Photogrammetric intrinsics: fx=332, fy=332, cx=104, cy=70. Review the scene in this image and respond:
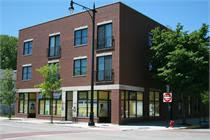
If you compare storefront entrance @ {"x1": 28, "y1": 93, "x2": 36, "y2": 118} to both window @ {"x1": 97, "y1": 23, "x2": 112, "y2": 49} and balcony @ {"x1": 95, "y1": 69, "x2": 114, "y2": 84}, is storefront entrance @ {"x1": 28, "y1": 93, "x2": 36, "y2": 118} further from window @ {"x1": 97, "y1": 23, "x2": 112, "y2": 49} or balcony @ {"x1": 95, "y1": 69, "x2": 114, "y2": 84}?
window @ {"x1": 97, "y1": 23, "x2": 112, "y2": 49}

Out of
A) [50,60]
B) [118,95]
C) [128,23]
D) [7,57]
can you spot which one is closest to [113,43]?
[128,23]

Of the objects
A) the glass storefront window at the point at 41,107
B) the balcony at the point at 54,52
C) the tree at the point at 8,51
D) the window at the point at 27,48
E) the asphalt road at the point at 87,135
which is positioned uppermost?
the tree at the point at 8,51

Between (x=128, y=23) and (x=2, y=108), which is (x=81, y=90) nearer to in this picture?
(x=128, y=23)

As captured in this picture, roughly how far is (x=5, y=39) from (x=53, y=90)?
5074 centimetres

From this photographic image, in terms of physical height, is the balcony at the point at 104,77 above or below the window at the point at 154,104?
above

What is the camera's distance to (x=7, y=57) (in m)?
79.2

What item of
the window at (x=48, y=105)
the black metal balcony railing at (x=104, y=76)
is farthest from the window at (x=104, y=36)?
the window at (x=48, y=105)

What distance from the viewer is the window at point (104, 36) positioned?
107ft

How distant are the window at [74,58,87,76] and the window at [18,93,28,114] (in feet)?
31.7

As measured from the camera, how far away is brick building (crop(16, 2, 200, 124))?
104 feet

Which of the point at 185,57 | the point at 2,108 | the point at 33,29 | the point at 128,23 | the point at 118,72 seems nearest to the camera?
the point at 185,57

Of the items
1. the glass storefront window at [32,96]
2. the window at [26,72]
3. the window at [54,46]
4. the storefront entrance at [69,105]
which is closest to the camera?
the storefront entrance at [69,105]

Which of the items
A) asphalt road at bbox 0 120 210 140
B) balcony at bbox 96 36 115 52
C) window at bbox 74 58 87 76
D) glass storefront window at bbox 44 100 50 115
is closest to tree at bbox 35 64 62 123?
window at bbox 74 58 87 76

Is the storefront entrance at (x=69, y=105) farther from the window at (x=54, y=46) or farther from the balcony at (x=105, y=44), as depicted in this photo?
the balcony at (x=105, y=44)
